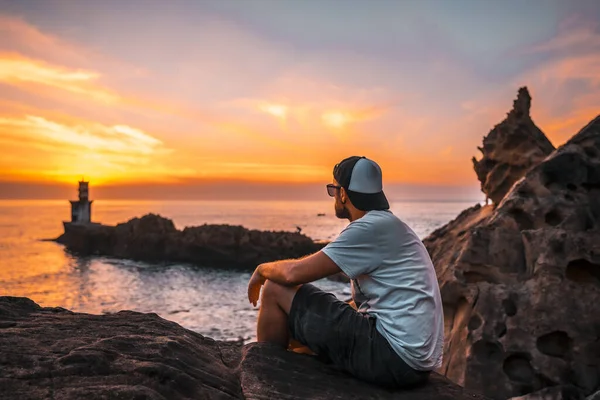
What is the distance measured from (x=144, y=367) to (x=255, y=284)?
1.23 meters

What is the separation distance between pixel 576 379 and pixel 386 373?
13.7ft

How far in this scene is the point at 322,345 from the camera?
12.9ft

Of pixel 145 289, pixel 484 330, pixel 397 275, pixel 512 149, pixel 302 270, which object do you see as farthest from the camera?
pixel 145 289

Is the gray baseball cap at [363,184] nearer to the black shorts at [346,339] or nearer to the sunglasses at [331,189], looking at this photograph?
the sunglasses at [331,189]

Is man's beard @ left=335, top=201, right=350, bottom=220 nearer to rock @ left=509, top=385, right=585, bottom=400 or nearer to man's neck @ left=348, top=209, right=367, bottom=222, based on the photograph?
man's neck @ left=348, top=209, right=367, bottom=222

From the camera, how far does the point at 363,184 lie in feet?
12.3

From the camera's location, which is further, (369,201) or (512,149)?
(512,149)

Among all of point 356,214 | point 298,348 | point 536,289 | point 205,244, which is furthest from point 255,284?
point 205,244

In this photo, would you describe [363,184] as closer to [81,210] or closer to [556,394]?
[556,394]

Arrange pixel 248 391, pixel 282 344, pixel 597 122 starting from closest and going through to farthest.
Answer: pixel 248 391 < pixel 282 344 < pixel 597 122

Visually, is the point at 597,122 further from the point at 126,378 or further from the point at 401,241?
the point at 126,378

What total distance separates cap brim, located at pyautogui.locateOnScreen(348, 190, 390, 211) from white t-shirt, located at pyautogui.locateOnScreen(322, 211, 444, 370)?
0.10 m

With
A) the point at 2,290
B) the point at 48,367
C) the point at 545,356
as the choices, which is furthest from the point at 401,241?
the point at 2,290

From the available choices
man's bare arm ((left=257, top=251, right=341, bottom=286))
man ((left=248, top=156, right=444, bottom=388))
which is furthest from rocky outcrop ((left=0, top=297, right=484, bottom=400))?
man's bare arm ((left=257, top=251, right=341, bottom=286))
